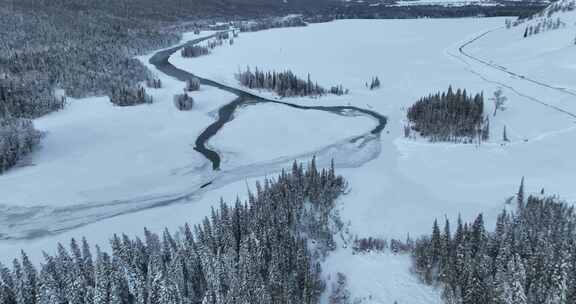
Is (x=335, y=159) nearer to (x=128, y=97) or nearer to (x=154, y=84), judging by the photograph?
(x=128, y=97)

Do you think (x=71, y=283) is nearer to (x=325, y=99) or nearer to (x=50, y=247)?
(x=50, y=247)

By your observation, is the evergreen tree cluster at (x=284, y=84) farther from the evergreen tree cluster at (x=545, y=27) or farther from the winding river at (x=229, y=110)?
the evergreen tree cluster at (x=545, y=27)

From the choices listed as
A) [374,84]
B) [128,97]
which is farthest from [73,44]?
[374,84]

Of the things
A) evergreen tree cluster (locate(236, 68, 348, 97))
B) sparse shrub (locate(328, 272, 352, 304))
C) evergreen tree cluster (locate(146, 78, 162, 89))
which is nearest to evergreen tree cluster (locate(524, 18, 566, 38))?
evergreen tree cluster (locate(236, 68, 348, 97))

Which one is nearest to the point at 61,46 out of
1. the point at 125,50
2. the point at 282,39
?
the point at 125,50

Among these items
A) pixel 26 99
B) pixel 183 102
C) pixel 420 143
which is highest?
pixel 26 99

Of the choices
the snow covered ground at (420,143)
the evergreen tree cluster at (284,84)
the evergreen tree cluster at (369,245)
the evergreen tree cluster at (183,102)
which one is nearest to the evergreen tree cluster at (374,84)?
the snow covered ground at (420,143)
